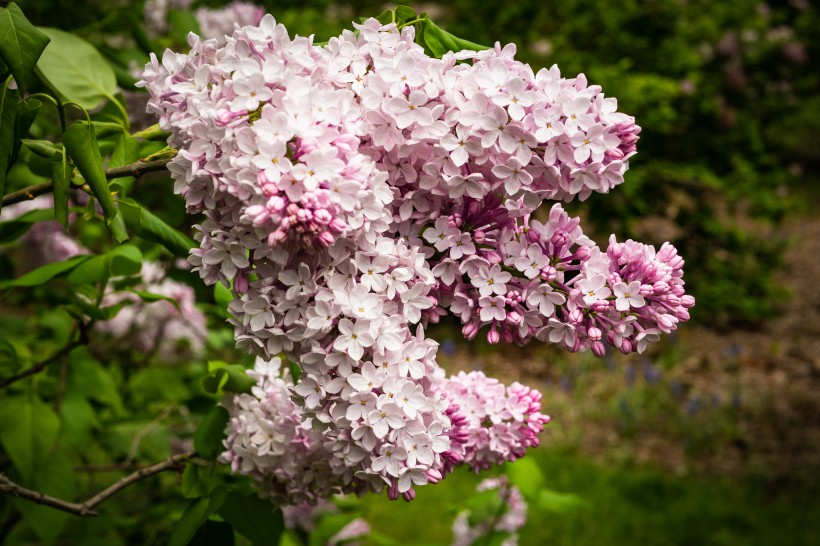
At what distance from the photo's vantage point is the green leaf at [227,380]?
5.20 ft

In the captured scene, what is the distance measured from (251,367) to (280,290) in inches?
26.1

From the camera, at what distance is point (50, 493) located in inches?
77.7

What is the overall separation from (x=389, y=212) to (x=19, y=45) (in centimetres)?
57

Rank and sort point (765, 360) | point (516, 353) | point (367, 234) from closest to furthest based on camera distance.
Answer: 1. point (367, 234)
2. point (765, 360)
3. point (516, 353)

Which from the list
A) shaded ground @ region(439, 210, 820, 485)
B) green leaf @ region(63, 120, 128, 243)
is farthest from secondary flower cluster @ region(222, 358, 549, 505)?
shaded ground @ region(439, 210, 820, 485)

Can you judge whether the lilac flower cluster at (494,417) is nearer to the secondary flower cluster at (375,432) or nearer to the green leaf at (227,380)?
the secondary flower cluster at (375,432)

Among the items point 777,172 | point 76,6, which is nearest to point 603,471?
point 777,172

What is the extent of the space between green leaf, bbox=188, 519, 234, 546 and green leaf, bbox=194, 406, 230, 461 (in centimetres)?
13

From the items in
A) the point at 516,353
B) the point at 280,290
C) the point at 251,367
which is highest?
the point at 280,290

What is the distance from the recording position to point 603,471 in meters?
5.54

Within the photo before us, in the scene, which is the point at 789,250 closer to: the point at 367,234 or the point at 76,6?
the point at 76,6

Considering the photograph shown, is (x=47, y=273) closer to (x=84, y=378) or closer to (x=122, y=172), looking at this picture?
(x=122, y=172)

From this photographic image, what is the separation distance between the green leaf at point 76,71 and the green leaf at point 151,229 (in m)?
0.34

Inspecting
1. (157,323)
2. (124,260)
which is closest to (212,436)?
(124,260)
